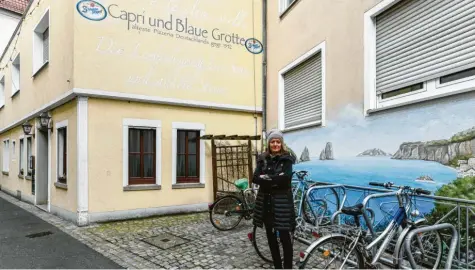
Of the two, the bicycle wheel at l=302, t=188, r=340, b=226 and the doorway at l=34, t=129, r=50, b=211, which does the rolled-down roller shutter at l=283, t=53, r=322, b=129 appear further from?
the doorway at l=34, t=129, r=50, b=211

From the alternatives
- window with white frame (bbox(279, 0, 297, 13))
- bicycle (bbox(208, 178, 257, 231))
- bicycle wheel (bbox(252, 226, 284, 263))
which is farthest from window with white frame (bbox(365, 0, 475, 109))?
window with white frame (bbox(279, 0, 297, 13))

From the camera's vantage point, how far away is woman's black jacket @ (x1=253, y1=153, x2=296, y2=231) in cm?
360

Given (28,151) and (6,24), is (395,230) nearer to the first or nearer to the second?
(28,151)

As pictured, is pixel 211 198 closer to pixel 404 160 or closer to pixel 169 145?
pixel 169 145

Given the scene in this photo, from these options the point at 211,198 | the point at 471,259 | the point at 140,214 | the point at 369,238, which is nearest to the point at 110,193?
the point at 140,214

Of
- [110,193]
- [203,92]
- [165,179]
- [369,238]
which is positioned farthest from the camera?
[203,92]

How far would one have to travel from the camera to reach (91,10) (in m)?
7.31

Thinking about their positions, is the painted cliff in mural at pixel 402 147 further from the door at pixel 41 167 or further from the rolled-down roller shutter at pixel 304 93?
the door at pixel 41 167

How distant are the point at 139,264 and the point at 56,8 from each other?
7105 millimetres

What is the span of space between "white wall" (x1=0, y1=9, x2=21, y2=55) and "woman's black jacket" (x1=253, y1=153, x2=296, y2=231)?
19.2m

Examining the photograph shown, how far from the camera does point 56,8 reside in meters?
8.27

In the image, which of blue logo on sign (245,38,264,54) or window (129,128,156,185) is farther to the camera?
blue logo on sign (245,38,264,54)

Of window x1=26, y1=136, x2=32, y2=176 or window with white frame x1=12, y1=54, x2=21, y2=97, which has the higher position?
window with white frame x1=12, y1=54, x2=21, y2=97

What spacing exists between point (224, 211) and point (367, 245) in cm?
344
